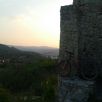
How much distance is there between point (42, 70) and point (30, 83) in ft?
4.95

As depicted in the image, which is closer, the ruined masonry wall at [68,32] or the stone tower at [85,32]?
the stone tower at [85,32]

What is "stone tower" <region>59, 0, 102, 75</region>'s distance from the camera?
934 centimetres

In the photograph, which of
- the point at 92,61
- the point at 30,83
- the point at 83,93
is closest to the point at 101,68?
the point at 92,61

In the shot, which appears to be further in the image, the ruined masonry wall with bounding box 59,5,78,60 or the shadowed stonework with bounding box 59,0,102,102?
the ruined masonry wall with bounding box 59,5,78,60

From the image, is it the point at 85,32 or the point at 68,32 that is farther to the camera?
the point at 68,32

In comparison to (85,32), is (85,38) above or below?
below

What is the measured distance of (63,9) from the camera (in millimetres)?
9859

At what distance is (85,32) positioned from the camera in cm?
947

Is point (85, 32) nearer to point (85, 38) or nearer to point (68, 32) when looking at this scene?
point (85, 38)

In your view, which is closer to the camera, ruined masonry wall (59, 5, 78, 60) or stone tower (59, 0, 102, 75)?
stone tower (59, 0, 102, 75)

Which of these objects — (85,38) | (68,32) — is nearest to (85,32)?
(85,38)

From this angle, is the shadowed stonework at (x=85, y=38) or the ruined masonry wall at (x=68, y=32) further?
the ruined masonry wall at (x=68, y=32)

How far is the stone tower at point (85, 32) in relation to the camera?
934cm

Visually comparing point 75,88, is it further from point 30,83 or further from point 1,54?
point 1,54
